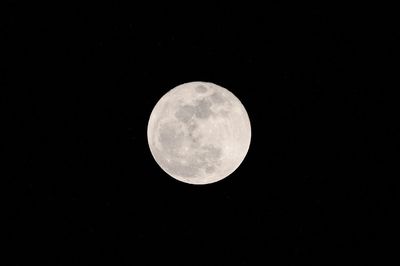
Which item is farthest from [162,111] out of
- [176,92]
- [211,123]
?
[211,123]

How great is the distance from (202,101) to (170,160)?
3.45ft

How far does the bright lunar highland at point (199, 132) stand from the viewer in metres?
7.45

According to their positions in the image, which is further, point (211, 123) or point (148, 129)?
point (148, 129)

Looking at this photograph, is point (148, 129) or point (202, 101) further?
point (148, 129)

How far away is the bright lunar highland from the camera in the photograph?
7449 millimetres

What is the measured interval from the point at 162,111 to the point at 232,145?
4.06 feet

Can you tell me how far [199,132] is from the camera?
7.40 m

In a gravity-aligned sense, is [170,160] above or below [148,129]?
below

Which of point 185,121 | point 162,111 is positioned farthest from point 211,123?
point 162,111

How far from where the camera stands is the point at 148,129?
8.20 m

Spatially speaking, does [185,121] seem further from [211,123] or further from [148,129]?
[148,129]

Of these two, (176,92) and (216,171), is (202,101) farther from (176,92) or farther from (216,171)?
(216,171)

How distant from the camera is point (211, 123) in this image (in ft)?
24.4

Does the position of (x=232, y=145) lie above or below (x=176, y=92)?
below
